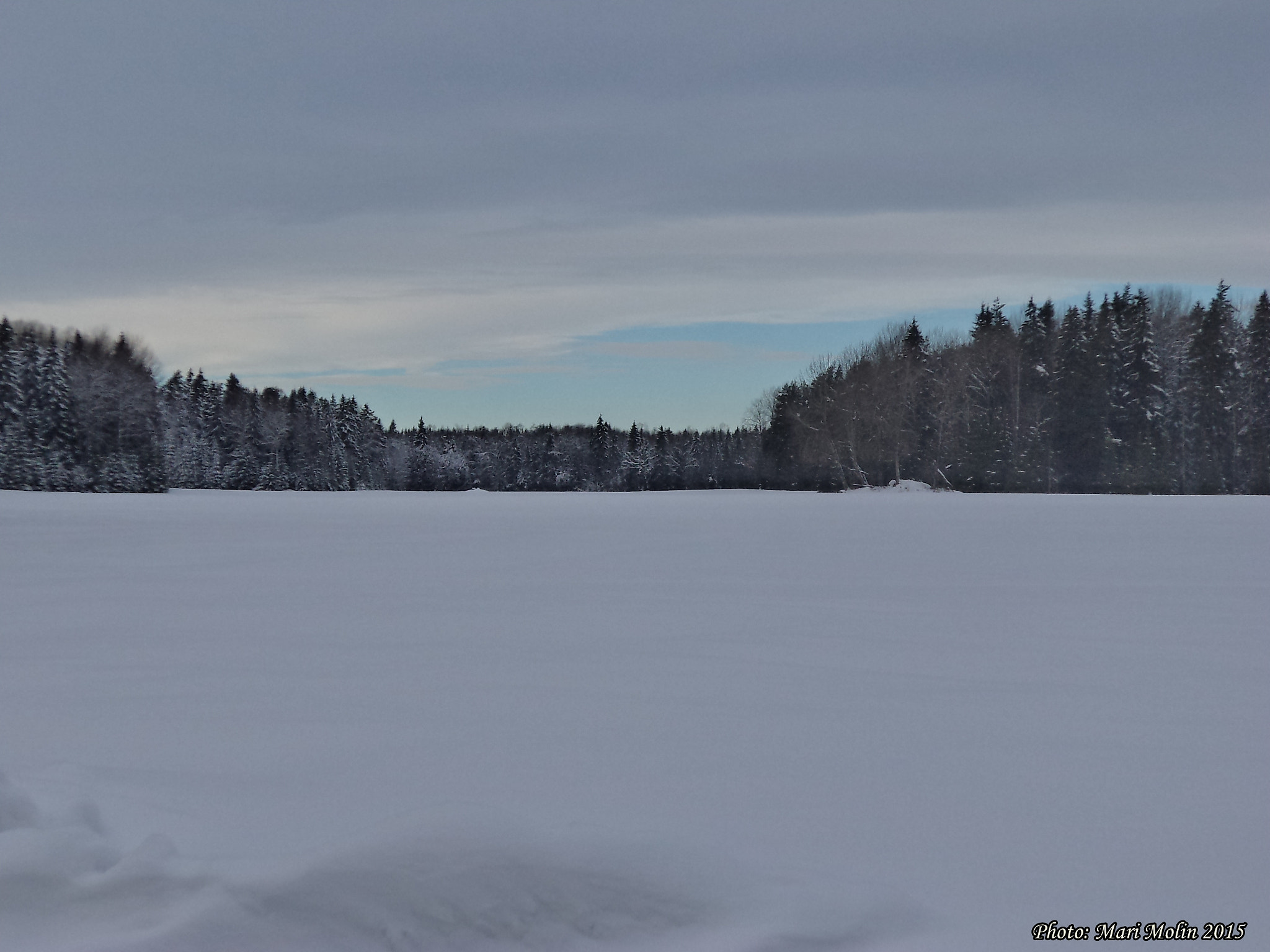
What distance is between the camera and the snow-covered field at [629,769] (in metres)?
1.86

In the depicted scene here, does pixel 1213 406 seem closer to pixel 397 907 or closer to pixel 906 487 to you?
pixel 906 487

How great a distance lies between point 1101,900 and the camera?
6.03ft

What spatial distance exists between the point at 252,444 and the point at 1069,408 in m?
47.9

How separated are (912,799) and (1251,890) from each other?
712mm

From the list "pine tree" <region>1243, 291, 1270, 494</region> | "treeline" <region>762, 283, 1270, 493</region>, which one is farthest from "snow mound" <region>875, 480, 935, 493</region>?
"pine tree" <region>1243, 291, 1270, 494</region>

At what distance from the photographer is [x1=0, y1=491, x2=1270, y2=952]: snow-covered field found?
186cm

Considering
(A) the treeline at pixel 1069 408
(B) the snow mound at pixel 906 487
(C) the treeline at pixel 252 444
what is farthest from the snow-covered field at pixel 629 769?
(C) the treeline at pixel 252 444

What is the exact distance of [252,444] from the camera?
58.2 m

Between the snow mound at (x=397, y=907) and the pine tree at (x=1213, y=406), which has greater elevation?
the pine tree at (x=1213, y=406)

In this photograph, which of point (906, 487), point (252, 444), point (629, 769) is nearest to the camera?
point (629, 769)

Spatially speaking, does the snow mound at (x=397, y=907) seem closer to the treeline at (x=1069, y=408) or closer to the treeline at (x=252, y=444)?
the treeline at (x=1069, y=408)

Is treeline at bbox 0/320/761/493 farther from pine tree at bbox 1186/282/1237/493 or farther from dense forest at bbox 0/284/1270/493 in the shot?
pine tree at bbox 1186/282/1237/493

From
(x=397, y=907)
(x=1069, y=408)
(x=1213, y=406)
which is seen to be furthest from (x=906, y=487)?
(x=397, y=907)

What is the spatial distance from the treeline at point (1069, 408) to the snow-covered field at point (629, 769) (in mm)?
36738
